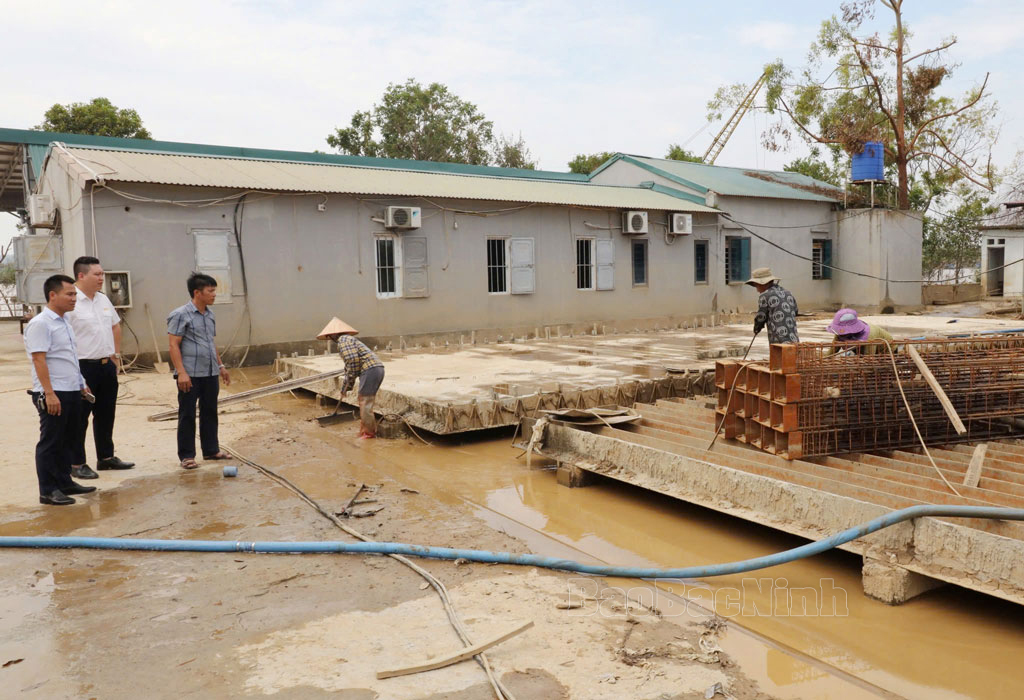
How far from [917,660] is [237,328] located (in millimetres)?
12405

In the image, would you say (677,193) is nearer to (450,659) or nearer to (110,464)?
(110,464)

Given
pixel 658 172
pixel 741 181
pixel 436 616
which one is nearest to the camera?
pixel 436 616

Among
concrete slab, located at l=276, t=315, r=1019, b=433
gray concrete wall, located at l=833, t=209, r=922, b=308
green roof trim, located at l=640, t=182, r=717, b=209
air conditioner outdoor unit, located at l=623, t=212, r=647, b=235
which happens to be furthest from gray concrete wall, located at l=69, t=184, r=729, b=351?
gray concrete wall, located at l=833, t=209, r=922, b=308

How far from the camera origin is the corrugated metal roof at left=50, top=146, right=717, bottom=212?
43.0 ft

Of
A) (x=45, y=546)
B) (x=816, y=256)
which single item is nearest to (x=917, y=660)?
(x=45, y=546)

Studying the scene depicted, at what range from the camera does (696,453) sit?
5855 mm

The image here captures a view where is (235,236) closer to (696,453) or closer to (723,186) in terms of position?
(696,453)

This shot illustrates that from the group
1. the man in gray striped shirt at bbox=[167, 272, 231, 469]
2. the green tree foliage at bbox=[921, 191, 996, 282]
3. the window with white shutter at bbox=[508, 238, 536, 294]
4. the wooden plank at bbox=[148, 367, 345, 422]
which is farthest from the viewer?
the green tree foliage at bbox=[921, 191, 996, 282]

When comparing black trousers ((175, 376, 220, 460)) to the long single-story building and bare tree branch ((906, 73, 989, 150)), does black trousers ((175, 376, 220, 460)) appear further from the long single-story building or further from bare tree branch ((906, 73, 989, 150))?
bare tree branch ((906, 73, 989, 150))

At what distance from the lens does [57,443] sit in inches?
215

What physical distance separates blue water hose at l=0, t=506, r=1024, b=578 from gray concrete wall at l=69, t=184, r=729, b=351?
8.90 metres

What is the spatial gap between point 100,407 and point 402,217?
932cm

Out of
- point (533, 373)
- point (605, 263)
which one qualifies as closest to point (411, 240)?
point (605, 263)

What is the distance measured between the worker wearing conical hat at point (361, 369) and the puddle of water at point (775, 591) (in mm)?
1224
